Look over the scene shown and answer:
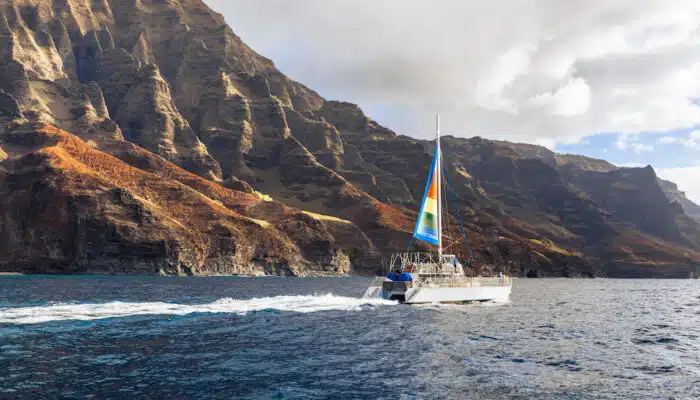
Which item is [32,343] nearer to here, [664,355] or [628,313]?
[664,355]

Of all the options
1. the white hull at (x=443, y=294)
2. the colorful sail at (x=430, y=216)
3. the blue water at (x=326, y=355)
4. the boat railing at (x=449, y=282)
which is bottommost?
the blue water at (x=326, y=355)

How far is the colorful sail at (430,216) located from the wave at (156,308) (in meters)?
8.98

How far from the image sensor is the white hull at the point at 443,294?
1982 inches

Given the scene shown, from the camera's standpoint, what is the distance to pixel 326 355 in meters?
27.0

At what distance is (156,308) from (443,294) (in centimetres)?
2599

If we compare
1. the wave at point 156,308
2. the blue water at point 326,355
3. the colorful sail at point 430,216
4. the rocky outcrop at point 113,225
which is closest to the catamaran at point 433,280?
the colorful sail at point 430,216

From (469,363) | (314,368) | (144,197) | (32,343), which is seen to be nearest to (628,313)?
(469,363)

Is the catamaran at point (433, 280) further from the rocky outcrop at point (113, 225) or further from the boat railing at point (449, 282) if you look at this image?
the rocky outcrop at point (113, 225)

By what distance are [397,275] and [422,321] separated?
10.7 meters

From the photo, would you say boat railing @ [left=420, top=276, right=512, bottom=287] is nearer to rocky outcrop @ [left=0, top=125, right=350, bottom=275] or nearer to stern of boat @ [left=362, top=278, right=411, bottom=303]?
stern of boat @ [left=362, top=278, right=411, bottom=303]

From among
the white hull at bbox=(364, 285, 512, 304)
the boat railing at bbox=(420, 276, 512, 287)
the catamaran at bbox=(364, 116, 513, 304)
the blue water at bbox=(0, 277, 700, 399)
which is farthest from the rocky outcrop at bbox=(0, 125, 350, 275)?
the boat railing at bbox=(420, 276, 512, 287)

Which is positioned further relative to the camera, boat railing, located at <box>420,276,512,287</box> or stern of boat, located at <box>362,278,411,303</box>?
boat railing, located at <box>420,276,512,287</box>

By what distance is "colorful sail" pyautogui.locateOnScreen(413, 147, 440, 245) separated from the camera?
2208 inches

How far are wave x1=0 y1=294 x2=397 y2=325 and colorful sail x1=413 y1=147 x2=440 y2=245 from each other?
898 centimetres
